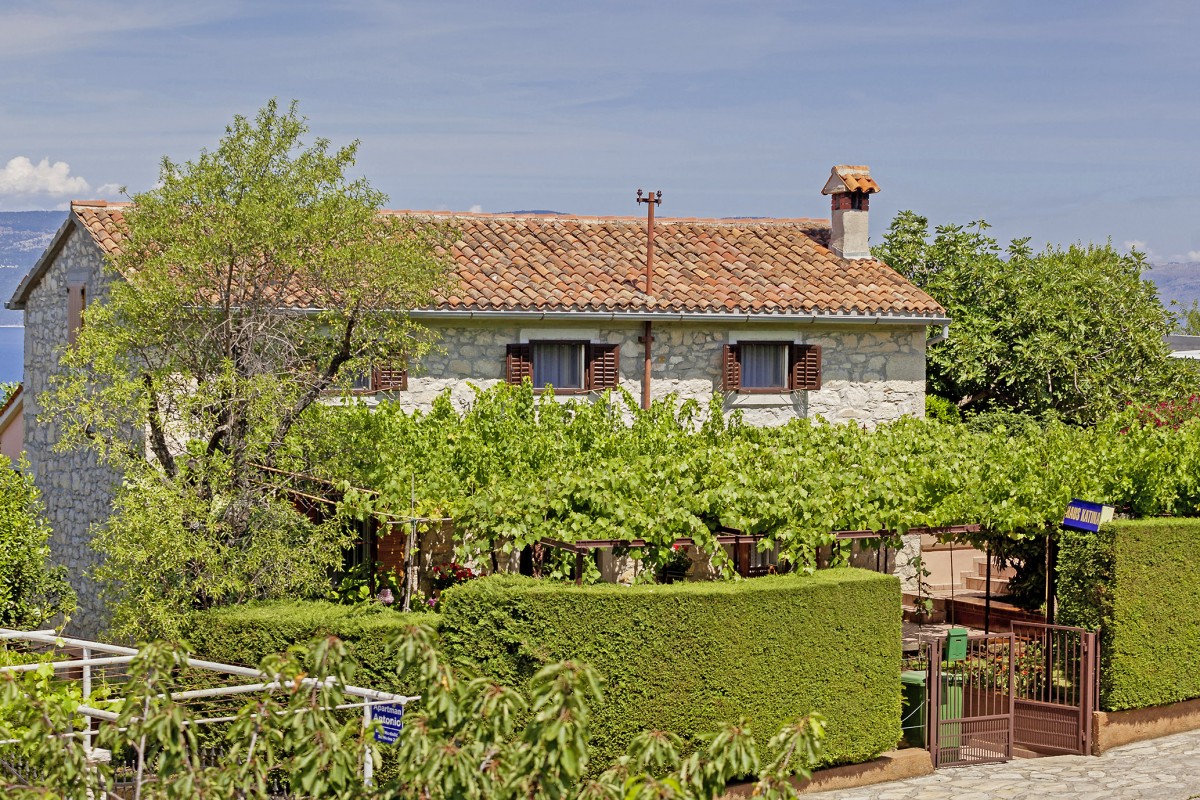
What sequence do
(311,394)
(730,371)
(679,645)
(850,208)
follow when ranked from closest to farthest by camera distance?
(679,645) < (311,394) < (730,371) < (850,208)

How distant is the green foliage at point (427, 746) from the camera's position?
240 inches

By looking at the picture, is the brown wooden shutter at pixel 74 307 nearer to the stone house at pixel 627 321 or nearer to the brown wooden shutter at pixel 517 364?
the stone house at pixel 627 321

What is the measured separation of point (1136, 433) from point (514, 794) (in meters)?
14.3

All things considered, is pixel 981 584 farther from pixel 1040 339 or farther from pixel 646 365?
pixel 646 365

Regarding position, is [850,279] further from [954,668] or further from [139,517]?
[139,517]

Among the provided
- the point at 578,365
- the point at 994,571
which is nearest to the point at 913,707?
the point at 578,365

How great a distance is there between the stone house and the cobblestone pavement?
7.80 m

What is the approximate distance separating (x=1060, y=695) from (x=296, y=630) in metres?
9.01

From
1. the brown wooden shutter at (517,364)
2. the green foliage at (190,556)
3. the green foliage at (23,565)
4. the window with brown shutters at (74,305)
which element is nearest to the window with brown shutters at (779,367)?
the brown wooden shutter at (517,364)

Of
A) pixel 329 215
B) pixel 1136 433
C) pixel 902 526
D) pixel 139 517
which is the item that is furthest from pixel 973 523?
pixel 139 517

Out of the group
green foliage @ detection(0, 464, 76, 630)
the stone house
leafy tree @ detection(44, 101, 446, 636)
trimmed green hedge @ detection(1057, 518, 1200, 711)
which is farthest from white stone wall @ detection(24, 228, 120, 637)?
trimmed green hedge @ detection(1057, 518, 1200, 711)

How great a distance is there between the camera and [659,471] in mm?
15219

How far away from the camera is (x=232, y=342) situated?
15.4 m

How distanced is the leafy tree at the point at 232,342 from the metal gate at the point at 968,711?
6.88 m
